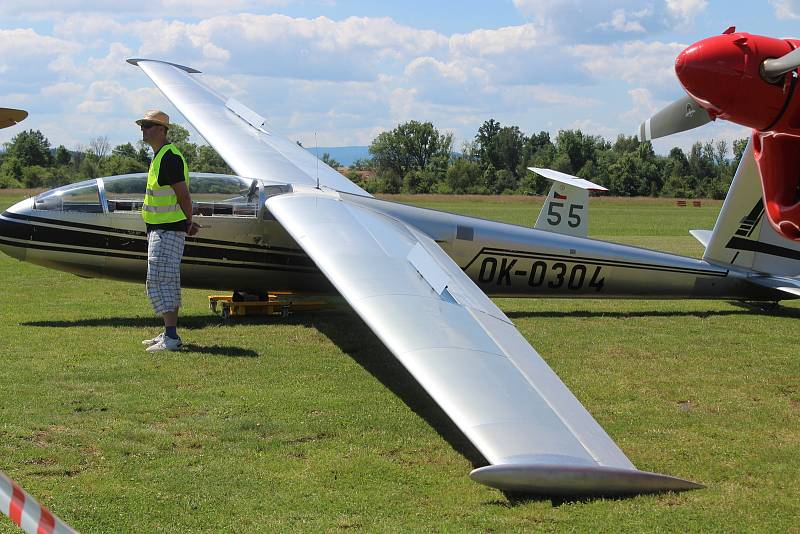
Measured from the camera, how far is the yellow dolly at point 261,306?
11.2 m

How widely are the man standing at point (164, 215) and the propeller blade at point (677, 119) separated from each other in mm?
5076

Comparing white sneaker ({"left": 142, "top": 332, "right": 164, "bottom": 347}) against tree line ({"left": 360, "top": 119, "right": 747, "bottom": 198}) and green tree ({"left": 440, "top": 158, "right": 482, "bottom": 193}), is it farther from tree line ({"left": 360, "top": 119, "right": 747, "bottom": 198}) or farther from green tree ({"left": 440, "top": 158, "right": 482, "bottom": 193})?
green tree ({"left": 440, "top": 158, "right": 482, "bottom": 193})

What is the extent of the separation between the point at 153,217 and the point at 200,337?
1587mm

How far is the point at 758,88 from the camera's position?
5.25 meters

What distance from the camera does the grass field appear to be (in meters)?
4.92

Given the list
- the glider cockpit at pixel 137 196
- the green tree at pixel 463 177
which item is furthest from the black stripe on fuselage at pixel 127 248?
the green tree at pixel 463 177

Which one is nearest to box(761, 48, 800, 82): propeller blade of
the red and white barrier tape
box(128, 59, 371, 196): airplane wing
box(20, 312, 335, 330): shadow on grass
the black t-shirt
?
the red and white barrier tape

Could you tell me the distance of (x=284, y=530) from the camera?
4.64 metres

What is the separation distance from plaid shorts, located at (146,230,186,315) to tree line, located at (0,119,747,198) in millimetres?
46552

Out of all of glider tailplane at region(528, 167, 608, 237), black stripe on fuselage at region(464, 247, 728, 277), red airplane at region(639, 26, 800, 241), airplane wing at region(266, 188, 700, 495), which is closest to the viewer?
airplane wing at region(266, 188, 700, 495)

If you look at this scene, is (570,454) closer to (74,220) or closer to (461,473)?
(461,473)

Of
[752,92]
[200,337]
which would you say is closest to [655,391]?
Answer: [752,92]

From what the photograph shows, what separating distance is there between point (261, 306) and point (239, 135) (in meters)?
3.51

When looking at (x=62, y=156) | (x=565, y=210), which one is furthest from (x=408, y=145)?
(x=565, y=210)
